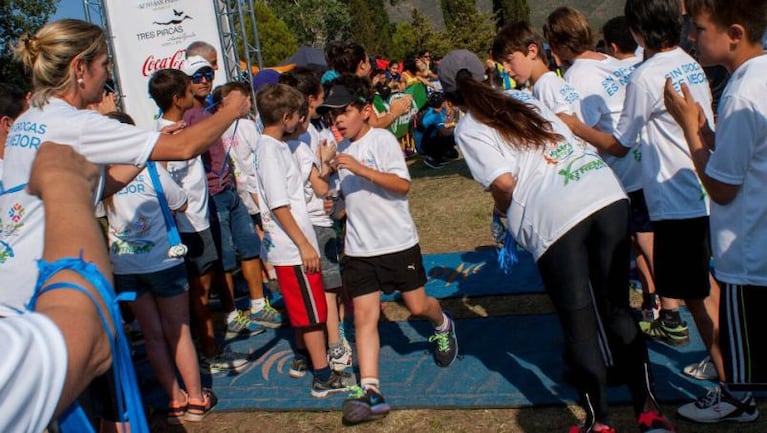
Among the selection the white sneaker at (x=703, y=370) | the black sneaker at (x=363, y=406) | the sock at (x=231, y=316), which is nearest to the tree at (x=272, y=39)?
the sock at (x=231, y=316)

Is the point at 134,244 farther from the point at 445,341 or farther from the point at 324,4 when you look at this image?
the point at 324,4

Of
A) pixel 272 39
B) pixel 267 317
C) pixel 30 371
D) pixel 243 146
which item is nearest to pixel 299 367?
pixel 267 317

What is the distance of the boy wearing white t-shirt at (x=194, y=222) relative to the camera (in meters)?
5.01

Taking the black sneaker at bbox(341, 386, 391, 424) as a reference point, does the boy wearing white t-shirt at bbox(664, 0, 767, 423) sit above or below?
above

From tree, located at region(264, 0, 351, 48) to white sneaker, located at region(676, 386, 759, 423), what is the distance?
50.1 meters

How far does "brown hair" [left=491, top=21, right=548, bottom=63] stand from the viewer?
401 cm

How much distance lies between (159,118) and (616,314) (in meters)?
3.53

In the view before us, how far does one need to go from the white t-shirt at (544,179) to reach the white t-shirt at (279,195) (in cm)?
132

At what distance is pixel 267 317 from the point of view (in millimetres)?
6133

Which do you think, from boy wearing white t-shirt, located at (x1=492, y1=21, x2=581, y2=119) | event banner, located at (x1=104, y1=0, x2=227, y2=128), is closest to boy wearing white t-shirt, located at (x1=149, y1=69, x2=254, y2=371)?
boy wearing white t-shirt, located at (x1=492, y1=21, x2=581, y2=119)

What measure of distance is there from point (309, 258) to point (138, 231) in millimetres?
1021

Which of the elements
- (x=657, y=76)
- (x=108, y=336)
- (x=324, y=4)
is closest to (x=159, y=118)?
(x=657, y=76)

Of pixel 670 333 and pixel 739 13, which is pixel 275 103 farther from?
pixel 670 333

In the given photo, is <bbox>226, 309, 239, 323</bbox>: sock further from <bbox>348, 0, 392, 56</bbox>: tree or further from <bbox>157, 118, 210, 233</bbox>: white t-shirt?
<bbox>348, 0, 392, 56</bbox>: tree
